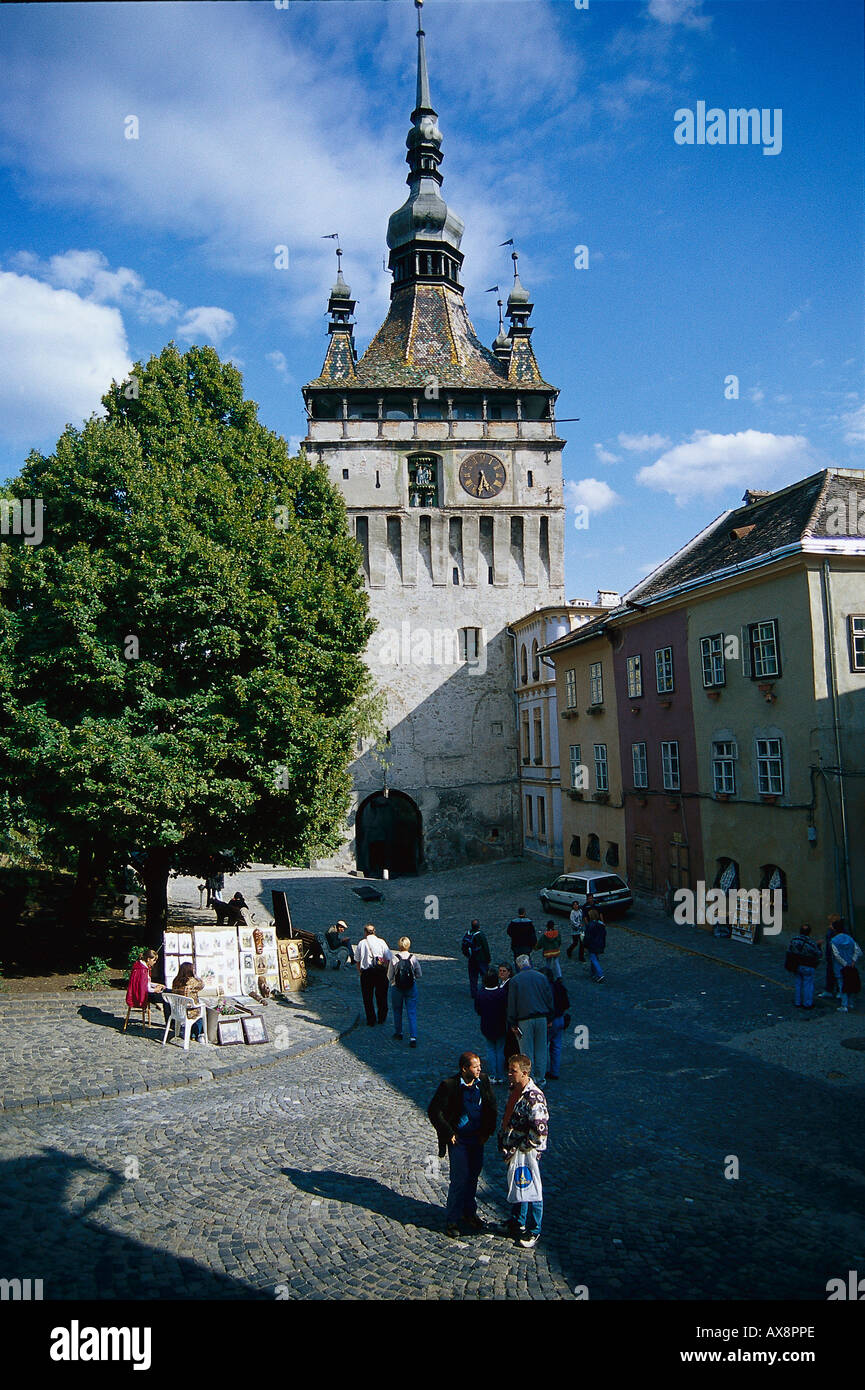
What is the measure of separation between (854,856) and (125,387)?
20.8 m

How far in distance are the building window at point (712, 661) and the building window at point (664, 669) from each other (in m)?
1.89

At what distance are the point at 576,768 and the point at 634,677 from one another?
22.3ft

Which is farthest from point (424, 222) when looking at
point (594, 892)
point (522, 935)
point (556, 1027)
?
point (556, 1027)

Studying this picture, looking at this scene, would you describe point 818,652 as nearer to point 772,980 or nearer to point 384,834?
point 772,980

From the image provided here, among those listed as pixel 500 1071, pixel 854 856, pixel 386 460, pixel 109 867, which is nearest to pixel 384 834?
pixel 386 460

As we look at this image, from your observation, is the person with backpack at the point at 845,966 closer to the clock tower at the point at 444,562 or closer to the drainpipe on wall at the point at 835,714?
the drainpipe on wall at the point at 835,714

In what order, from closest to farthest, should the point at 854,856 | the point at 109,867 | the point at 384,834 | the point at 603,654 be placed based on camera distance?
the point at 854,856
the point at 109,867
the point at 603,654
the point at 384,834

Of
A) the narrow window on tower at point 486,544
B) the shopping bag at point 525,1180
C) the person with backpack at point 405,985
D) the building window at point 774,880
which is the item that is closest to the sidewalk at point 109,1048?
the person with backpack at point 405,985

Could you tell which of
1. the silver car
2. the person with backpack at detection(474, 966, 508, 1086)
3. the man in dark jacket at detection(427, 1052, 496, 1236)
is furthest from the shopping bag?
the silver car

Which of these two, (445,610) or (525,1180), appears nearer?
(525,1180)

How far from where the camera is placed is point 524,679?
1779 inches

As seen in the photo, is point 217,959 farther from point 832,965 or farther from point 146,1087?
point 832,965

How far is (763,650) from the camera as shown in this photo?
2198 centimetres

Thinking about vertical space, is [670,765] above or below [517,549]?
below
